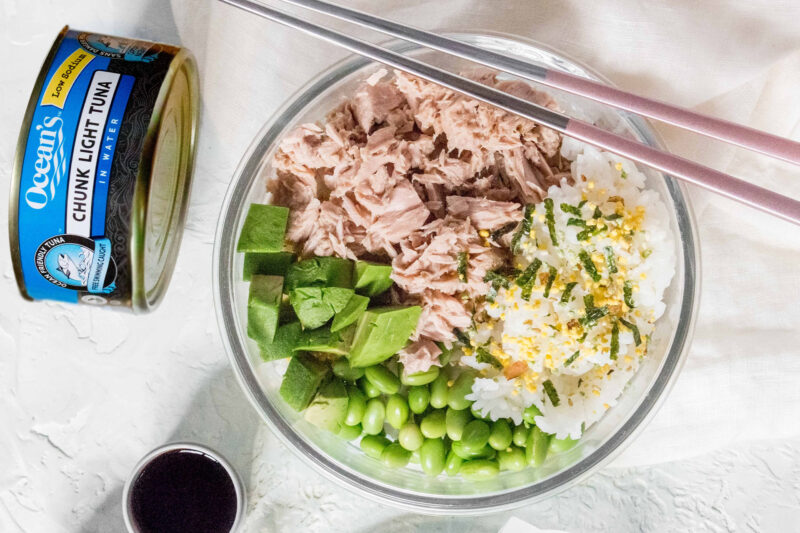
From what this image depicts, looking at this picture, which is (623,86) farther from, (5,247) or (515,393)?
(5,247)

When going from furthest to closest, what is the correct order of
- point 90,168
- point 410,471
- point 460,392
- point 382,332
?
point 410,471 < point 460,392 < point 382,332 < point 90,168

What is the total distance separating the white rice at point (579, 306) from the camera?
1.33 m

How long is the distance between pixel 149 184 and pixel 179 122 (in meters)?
0.31

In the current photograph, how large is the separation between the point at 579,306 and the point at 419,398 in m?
0.38

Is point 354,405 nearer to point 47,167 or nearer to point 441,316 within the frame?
point 441,316

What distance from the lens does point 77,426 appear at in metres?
1.72

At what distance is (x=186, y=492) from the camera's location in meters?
1.60

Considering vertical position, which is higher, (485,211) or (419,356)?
(485,211)

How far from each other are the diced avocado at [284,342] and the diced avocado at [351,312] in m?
0.09

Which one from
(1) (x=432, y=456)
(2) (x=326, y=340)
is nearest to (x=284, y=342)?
(2) (x=326, y=340)

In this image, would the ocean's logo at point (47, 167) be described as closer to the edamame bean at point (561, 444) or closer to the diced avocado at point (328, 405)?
the diced avocado at point (328, 405)

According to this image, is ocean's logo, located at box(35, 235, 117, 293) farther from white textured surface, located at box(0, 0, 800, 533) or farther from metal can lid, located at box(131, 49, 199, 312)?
white textured surface, located at box(0, 0, 800, 533)

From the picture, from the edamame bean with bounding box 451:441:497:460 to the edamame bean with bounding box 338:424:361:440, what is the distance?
0.70ft

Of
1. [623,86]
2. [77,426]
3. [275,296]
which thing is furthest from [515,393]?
[77,426]
